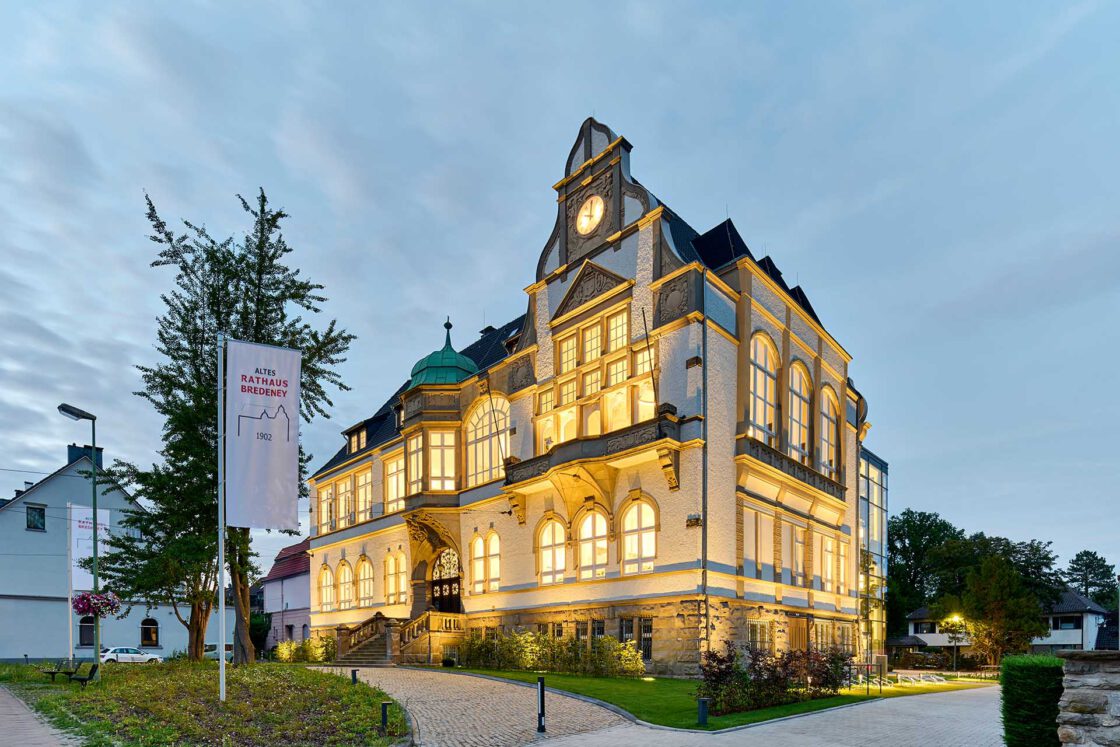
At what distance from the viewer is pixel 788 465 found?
30.9 meters

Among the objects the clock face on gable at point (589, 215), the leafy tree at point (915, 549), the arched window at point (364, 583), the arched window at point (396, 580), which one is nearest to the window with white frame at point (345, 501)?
the arched window at point (364, 583)

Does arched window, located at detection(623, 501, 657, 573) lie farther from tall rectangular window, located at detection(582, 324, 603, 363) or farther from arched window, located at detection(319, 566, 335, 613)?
arched window, located at detection(319, 566, 335, 613)

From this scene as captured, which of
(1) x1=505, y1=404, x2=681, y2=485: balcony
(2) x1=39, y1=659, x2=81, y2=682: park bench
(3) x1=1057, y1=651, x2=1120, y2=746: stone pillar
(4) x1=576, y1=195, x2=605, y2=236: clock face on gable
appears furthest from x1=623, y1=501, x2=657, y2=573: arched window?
(2) x1=39, y1=659, x2=81, y2=682: park bench

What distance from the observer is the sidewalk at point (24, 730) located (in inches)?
521

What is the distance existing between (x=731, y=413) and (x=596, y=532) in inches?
279

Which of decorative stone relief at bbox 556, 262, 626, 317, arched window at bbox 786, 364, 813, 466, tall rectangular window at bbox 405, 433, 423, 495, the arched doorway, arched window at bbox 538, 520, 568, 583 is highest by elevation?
decorative stone relief at bbox 556, 262, 626, 317

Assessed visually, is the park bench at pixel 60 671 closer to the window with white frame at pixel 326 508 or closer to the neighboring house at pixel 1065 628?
the window with white frame at pixel 326 508

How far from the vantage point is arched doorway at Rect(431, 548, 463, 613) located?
123 feet

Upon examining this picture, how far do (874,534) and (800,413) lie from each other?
88.3 ft

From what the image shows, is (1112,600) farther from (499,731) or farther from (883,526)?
(499,731)

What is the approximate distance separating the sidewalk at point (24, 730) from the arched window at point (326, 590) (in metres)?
29.1

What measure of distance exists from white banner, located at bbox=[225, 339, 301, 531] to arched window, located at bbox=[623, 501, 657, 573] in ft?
45.3

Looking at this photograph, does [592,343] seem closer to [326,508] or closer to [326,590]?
[326,508]

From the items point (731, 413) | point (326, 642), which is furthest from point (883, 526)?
point (326, 642)
